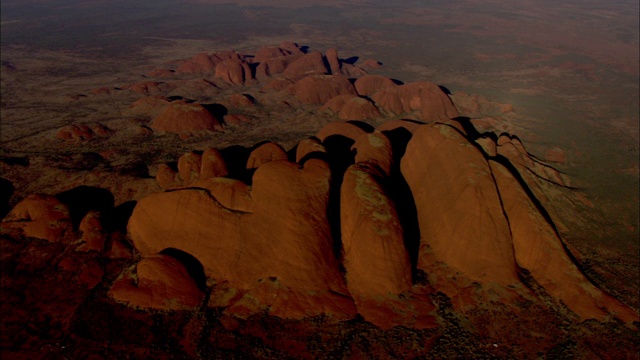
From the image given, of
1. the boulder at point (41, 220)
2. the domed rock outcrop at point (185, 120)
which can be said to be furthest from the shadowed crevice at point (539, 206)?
the domed rock outcrop at point (185, 120)

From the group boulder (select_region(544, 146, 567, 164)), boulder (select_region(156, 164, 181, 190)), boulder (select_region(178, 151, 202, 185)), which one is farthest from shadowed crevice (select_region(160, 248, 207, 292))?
boulder (select_region(544, 146, 567, 164))

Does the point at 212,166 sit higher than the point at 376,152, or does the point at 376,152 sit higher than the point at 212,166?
the point at 376,152

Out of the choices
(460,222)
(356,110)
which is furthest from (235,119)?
(460,222)

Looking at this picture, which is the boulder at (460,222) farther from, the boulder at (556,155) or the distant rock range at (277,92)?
the distant rock range at (277,92)

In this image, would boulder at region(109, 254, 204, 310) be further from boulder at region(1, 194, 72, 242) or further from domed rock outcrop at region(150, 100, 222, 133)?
domed rock outcrop at region(150, 100, 222, 133)

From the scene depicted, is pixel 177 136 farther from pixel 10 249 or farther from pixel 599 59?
pixel 599 59

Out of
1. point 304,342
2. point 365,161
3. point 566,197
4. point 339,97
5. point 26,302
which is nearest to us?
point 304,342

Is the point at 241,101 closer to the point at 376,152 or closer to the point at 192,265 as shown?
the point at 376,152

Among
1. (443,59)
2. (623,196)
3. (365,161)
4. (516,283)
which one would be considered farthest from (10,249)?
(443,59)
